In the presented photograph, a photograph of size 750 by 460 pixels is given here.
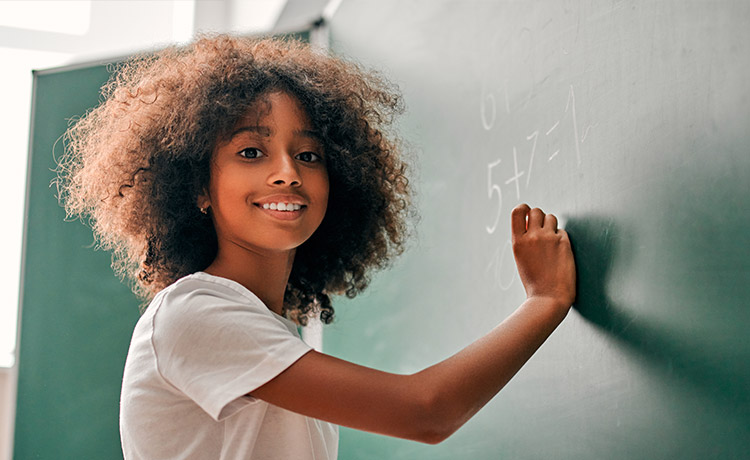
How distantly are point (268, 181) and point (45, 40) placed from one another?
2.68 metres

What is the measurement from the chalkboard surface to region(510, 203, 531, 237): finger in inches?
1.7

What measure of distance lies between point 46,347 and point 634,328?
168cm

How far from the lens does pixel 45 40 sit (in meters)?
3.43

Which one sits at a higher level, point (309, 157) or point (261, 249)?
point (309, 157)

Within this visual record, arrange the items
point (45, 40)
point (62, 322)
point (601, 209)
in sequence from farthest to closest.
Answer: point (45, 40) < point (62, 322) < point (601, 209)

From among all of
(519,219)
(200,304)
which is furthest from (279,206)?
(519,219)

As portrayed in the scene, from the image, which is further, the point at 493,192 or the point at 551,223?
the point at 493,192

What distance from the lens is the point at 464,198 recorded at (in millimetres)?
1513

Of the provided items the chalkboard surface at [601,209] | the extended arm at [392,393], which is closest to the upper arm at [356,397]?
the extended arm at [392,393]

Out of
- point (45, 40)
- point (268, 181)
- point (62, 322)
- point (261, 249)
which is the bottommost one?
point (62, 322)

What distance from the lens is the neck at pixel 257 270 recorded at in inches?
48.1

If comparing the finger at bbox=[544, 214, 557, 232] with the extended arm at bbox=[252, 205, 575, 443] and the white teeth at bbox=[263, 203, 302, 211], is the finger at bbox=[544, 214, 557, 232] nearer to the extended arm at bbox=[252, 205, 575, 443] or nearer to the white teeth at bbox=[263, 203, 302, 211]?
the extended arm at bbox=[252, 205, 575, 443]

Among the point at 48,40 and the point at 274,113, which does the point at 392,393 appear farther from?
the point at 48,40

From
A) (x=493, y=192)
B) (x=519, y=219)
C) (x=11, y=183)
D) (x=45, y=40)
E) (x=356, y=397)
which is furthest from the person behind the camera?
(x=45, y=40)
